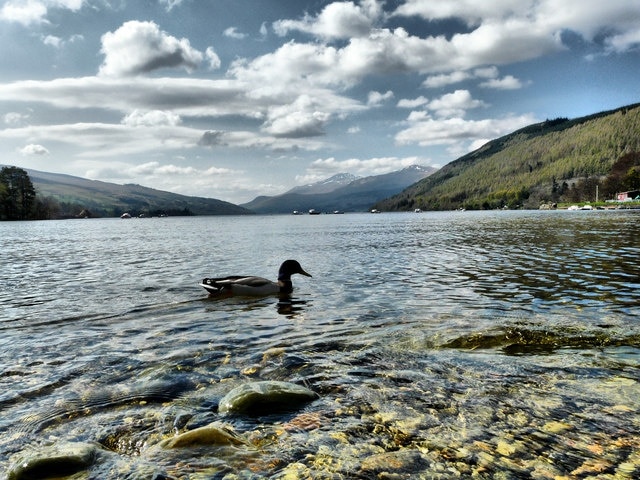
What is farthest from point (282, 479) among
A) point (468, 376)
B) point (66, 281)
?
point (66, 281)

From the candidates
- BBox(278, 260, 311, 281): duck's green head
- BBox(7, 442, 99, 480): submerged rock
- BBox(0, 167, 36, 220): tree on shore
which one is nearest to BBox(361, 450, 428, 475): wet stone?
BBox(7, 442, 99, 480): submerged rock

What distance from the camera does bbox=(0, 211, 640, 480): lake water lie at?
539 centimetres

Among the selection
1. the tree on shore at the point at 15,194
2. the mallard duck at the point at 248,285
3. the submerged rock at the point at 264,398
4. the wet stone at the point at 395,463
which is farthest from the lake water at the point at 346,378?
the tree on shore at the point at 15,194

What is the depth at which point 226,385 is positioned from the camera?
827 cm

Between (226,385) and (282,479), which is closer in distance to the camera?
(282,479)

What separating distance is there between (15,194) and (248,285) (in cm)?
19953

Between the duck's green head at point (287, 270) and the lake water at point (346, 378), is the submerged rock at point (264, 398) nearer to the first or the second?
the lake water at point (346, 378)

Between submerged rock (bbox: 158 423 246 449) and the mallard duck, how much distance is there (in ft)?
42.6

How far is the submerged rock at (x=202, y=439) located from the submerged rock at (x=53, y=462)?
931mm

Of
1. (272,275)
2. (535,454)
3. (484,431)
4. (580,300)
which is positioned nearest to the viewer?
(535,454)

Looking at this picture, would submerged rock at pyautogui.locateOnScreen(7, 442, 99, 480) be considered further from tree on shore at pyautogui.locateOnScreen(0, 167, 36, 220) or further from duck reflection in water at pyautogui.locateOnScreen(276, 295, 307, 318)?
tree on shore at pyautogui.locateOnScreen(0, 167, 36, 220)

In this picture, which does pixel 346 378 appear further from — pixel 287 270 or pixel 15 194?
pixel 15 194

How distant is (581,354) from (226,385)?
7.93 meters

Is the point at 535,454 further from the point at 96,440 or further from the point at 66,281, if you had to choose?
the point at 66,281
